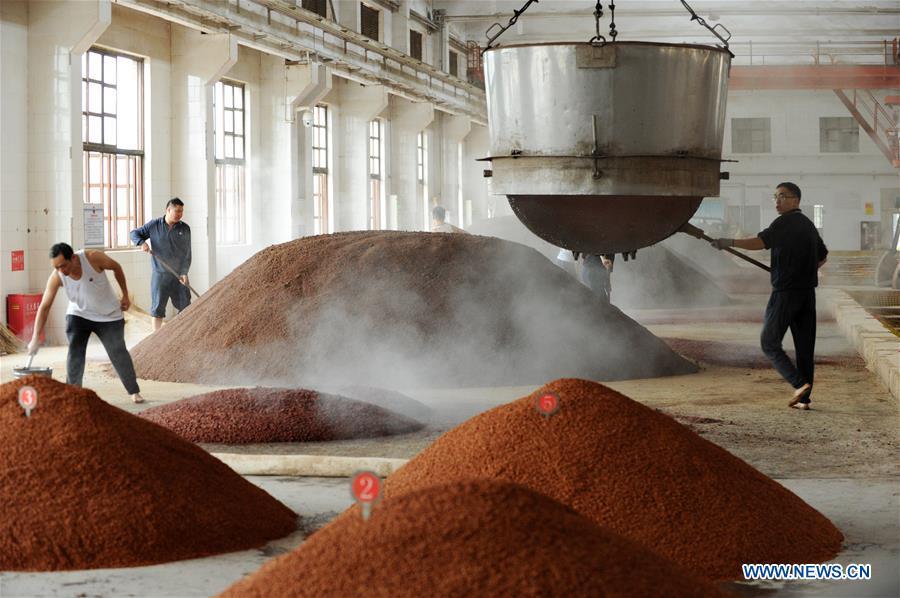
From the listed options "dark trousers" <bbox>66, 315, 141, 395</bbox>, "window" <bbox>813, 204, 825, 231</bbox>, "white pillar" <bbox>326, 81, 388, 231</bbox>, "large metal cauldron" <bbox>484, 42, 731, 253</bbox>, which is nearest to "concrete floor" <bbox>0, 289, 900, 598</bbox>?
"dark trousers" <bbox>66, 315, 141, 395</bbox>

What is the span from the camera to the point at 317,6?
22516 mm

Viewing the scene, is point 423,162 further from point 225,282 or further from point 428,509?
point 428,509

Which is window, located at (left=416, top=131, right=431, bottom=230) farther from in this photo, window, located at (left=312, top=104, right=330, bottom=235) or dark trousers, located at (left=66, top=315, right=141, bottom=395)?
dark trousers, located at (left=66, top=315, right=141, bottom=395)

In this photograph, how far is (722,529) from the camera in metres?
4.64

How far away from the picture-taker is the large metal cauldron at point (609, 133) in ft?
24.1

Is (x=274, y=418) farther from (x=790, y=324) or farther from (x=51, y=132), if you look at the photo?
(x=51, y=132)

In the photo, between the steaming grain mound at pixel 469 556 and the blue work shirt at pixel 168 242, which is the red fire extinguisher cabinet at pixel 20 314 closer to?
the blue work shirt at pixel 168 242

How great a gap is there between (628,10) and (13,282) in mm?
17960

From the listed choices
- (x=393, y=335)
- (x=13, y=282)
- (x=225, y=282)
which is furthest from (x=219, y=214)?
(x=393, y=335)

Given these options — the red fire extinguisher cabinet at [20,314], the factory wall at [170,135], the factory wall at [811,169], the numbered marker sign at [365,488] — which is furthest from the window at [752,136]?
the numbered marker sign at [365,488]

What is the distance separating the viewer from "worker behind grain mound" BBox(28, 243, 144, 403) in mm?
8516

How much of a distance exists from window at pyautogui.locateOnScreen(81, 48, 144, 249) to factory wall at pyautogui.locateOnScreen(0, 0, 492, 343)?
159 millimetres

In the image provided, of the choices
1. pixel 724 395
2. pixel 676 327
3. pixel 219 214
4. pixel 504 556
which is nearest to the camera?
pixel 504 556

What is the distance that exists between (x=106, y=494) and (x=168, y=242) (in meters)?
7.93
